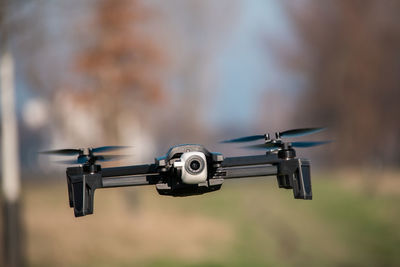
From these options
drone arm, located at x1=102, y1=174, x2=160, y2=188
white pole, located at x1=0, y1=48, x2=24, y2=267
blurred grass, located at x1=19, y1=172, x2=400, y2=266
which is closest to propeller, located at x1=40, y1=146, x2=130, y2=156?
drone arm, located at x1=102, y1=174, x2=160, y2=188

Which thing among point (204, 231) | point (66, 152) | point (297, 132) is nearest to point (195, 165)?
point (297, 132)

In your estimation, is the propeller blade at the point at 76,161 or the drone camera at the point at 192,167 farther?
the propeller blade at the point at 76,161

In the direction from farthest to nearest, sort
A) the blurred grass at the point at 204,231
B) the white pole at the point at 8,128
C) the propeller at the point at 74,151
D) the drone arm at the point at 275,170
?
the blurred grass at the point at 204,231, the white pole at the point at 8,128, the propeller at the point at 74,151, the drone arm at the point at 275,170

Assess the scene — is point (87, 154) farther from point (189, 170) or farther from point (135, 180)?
point (189, 170)

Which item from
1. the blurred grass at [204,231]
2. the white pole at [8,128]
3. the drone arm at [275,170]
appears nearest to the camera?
the drone arm at [275,170]

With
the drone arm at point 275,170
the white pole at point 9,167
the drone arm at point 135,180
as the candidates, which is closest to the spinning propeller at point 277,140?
the drone arm at point 275,170

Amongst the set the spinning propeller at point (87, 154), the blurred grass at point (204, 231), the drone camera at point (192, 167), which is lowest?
the blurred grass at point (204, 231)

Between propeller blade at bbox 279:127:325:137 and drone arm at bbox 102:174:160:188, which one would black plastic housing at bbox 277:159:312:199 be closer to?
propeller blade at bbox 279:127:325:137

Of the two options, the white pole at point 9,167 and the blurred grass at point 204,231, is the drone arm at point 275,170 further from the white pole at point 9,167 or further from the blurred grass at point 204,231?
the blurred grass at point 204,231
